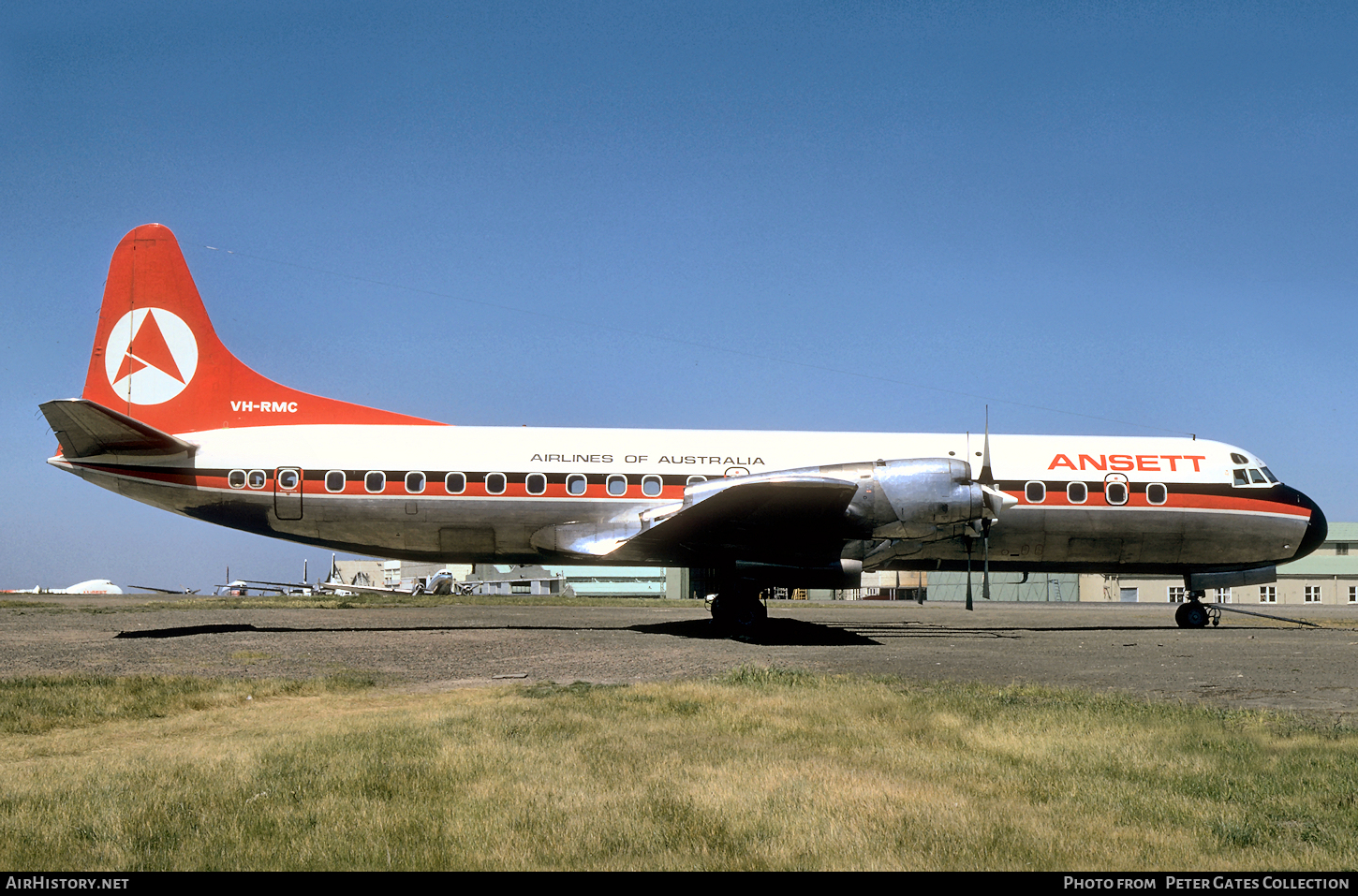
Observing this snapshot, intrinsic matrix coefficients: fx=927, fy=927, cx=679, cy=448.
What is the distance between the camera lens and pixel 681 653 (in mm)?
14820

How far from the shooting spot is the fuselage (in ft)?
59.5

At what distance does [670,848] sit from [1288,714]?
7.32 meters

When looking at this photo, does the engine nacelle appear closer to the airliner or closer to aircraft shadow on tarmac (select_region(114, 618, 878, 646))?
the airliner

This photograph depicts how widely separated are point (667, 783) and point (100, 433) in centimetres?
1531

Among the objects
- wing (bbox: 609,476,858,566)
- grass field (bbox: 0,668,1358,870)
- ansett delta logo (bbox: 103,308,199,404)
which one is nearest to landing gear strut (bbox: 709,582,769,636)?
wing (bbox: 609,476,858,566)

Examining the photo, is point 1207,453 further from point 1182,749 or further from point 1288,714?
point 1182,749

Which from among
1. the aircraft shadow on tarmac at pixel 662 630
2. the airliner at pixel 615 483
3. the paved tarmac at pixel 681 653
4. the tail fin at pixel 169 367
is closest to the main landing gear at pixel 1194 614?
the paved tarmac at pixel 681 653

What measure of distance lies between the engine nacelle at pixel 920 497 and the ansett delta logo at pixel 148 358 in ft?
45.7

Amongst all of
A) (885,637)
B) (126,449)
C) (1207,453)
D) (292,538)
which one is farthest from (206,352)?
(1207,453)

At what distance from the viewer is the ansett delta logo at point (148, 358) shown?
19219 millimetres

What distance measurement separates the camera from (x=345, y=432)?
18875mm

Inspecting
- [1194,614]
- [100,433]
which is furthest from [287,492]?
[1194,614]

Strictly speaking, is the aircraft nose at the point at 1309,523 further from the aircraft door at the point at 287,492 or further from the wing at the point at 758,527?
the aircraft door at the point at 287,492

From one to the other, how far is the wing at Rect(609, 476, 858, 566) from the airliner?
0.17ft
